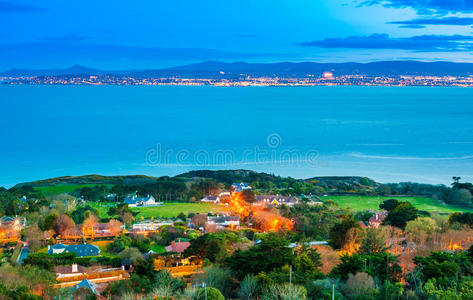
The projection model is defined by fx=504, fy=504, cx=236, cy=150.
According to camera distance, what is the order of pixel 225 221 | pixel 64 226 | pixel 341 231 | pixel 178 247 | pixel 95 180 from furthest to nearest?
pixel 95 180 → pixel 225 221 → pixel 64 226 → pixel 178 247 → pixel 341 231

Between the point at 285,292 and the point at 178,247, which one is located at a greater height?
the point at 285,292

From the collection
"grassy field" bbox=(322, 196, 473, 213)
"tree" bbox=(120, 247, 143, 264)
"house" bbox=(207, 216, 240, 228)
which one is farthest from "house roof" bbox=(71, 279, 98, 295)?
"grassy field" bbox=(322, 196, 473, 213)

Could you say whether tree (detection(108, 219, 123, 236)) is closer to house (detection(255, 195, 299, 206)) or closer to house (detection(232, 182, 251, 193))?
house (detection(255, 195, 299, 206))

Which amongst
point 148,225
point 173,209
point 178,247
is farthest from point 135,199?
point 178,247

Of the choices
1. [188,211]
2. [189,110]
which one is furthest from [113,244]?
[189,110]

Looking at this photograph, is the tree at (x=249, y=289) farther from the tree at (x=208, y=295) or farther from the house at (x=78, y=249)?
the house at (x=78, y=249)

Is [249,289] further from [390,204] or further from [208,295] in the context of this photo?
[390,204]

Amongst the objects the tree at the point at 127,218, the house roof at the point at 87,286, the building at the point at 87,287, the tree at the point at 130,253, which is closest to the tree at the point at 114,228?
the tree at the point at 127,218
